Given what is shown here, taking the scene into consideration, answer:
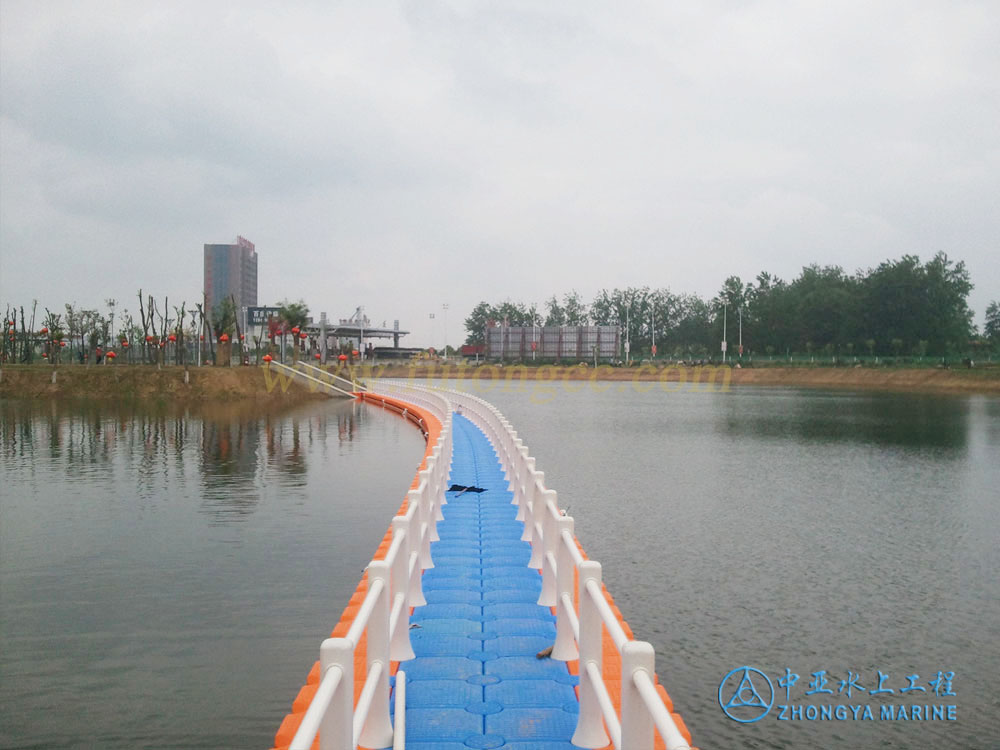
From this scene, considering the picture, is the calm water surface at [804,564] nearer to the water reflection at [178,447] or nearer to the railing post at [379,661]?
the railing post at [379,661]

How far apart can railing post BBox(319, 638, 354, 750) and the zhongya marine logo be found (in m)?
5.99

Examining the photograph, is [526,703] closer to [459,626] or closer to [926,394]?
[459,626]

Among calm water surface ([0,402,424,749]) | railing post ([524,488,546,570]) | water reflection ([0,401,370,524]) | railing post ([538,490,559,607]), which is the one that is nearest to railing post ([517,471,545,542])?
railing post ([524,488,546,570])

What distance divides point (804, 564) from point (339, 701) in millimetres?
12429

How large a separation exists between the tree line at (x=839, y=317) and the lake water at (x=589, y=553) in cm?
7089

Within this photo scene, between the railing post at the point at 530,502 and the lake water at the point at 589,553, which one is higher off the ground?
the railing post at the point at 530,502

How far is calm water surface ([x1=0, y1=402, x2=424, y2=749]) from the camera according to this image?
888 cm

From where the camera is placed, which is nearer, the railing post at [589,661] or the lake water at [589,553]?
the railing post at [589,661]

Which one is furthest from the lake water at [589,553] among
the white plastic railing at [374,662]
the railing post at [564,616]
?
the white plastic railing at [374,662]

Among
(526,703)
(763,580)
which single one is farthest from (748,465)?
(526,703)

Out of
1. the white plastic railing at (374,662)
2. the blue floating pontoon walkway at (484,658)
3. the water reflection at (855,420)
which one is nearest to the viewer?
the white plastic railing at (374,662)

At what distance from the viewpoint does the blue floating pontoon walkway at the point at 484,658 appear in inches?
227

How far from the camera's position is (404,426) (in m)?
39.7

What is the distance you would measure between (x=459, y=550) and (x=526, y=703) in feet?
15.9
